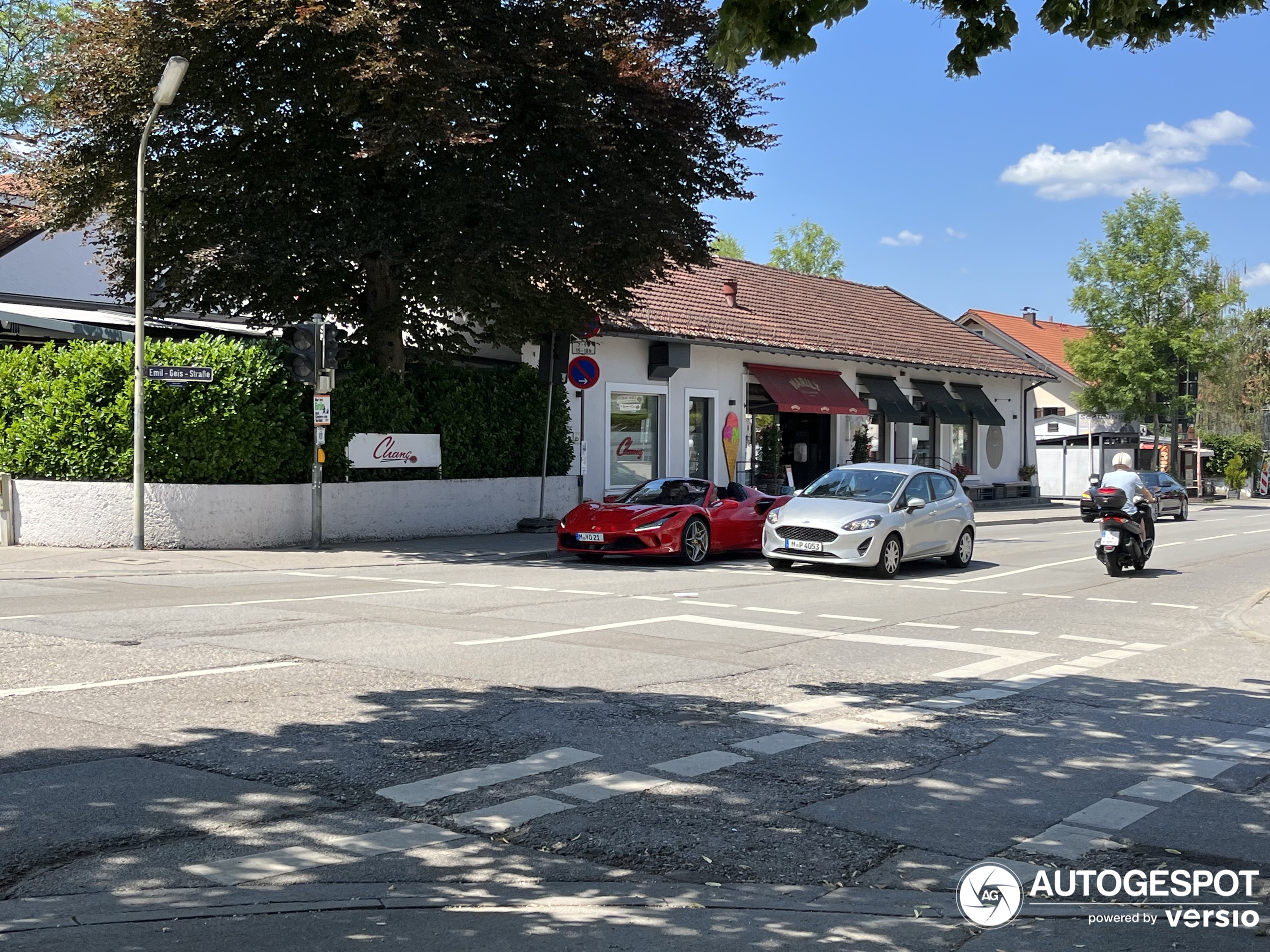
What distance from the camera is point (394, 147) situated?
1752cm

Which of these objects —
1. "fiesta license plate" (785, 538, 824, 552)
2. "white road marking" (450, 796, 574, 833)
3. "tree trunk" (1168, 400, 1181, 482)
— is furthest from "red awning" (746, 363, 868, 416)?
"white road marking" (450, 796, 574, 833)

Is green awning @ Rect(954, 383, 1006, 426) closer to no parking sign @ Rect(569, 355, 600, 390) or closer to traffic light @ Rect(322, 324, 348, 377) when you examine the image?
no parking sign @ Rect(569, 355, 600, 390)

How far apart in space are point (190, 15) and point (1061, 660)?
49.7 ft

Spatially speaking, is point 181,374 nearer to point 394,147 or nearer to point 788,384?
point 394,147

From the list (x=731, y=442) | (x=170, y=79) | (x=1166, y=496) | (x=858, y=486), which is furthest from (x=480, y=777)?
(x=1166, y=496)

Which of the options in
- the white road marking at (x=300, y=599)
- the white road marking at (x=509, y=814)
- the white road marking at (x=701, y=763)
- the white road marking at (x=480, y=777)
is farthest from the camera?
the white road marking at (x=300, y=599)

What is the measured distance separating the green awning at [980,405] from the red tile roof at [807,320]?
898mm

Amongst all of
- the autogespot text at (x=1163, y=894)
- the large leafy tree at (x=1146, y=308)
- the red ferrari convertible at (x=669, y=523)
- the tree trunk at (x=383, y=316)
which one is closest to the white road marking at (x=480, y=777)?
the autogespot text at (x=1163, y=894)

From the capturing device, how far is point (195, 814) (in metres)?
5.35

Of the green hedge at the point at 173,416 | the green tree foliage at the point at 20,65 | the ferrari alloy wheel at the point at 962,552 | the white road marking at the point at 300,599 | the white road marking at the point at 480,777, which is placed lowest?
the white road marking at the point at 480,777

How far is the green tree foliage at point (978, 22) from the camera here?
5.98 metres

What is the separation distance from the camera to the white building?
96.0ft

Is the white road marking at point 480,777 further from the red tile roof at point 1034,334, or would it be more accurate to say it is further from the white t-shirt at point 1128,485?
the red tile roof at point 1034,334

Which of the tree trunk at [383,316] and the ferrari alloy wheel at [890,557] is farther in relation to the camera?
the tree trunk at [383,316]
